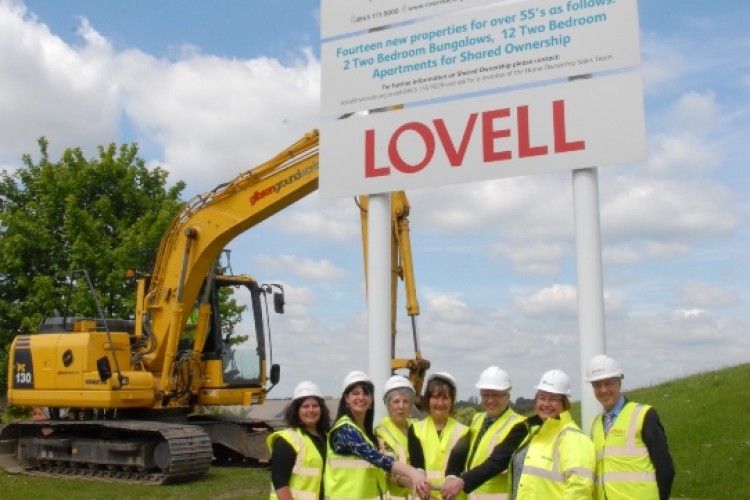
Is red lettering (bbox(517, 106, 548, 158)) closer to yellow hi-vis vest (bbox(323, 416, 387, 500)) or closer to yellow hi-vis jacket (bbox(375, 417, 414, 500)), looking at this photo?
yellow hi-vis jacket (bbox(375, 417, 414, 500))

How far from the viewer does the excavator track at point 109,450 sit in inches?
553

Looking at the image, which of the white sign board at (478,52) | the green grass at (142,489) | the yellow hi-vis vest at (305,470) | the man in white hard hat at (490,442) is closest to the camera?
the man in white hard hat at (490,442)

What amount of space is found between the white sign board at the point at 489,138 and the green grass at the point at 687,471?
6.42 m

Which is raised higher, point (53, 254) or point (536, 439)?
point (53, 254)

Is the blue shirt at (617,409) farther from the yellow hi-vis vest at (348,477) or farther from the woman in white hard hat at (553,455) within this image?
the yellow hi-vis vest at (348,477)

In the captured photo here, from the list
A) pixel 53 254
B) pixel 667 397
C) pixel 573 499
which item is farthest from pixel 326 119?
Answer: pixel 53 254

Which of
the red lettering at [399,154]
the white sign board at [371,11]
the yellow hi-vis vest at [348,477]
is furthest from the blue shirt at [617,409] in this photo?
the white sign board at [371,11]

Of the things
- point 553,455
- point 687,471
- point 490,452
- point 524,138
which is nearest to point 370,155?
point 524,138

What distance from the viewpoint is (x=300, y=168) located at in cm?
1373

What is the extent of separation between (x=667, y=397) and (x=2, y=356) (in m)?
18.0

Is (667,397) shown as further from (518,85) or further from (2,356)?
(2,356)

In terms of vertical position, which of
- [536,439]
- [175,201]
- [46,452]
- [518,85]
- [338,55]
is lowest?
[46,452]

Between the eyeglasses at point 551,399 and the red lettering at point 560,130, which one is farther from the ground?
the red lettering at point 560,130

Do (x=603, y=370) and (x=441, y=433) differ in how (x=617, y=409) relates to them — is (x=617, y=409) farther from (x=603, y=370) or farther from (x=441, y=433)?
(x=441, y=433)
